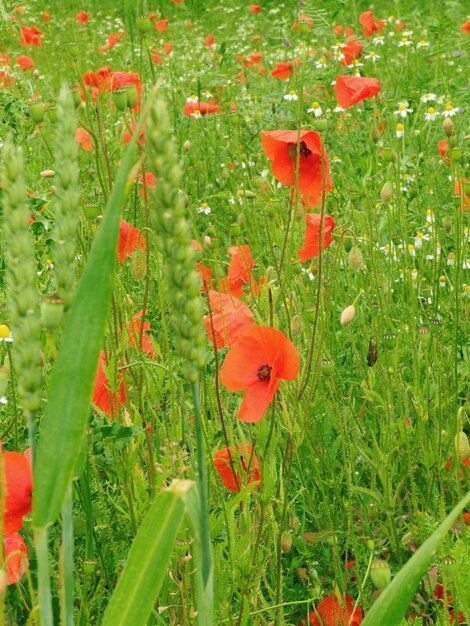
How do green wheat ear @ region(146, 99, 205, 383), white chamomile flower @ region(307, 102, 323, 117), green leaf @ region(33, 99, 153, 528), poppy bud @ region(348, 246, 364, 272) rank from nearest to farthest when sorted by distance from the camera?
green wheat ear @ region(146, 99, 205, 383) → green leaf @ region(33, 99, 153, 528) → poppy bud @ region(348, 246, 364, 272) → white chamomile flower @ region(307, 102, 323, 117)

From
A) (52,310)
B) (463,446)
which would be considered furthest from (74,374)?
(463,446)

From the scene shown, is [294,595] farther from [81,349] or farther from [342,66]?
[342,66]

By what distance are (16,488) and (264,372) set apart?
0.46 m

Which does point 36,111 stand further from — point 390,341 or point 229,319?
point 390,341

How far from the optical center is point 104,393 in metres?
1.75

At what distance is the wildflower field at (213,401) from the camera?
0.68 metres

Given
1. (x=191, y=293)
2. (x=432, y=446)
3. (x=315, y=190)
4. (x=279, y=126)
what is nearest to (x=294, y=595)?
(x=432, y=446)

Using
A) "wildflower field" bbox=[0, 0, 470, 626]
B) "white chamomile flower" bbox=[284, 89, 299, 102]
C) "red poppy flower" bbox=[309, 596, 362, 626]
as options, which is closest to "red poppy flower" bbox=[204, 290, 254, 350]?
"wildflower field" bbox=[0, 0, 470, 626]

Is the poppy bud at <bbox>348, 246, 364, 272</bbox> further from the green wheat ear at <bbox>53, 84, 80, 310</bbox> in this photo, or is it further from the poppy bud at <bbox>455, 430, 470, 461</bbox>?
the green wheat ear at <bbox>53, 84, 80, 310</bbox>

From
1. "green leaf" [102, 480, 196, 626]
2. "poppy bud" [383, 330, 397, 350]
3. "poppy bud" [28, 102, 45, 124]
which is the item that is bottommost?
"poppy bud" [383, 330, 397, 350]

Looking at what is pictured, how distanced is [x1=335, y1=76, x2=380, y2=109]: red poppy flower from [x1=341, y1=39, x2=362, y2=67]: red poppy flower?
50.1 inches

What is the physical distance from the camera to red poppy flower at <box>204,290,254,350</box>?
5.71ft

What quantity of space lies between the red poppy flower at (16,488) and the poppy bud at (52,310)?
1.90 feet

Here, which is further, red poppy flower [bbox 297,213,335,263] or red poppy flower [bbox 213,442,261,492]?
red poppy flower [bbox 297,213,335,263]
